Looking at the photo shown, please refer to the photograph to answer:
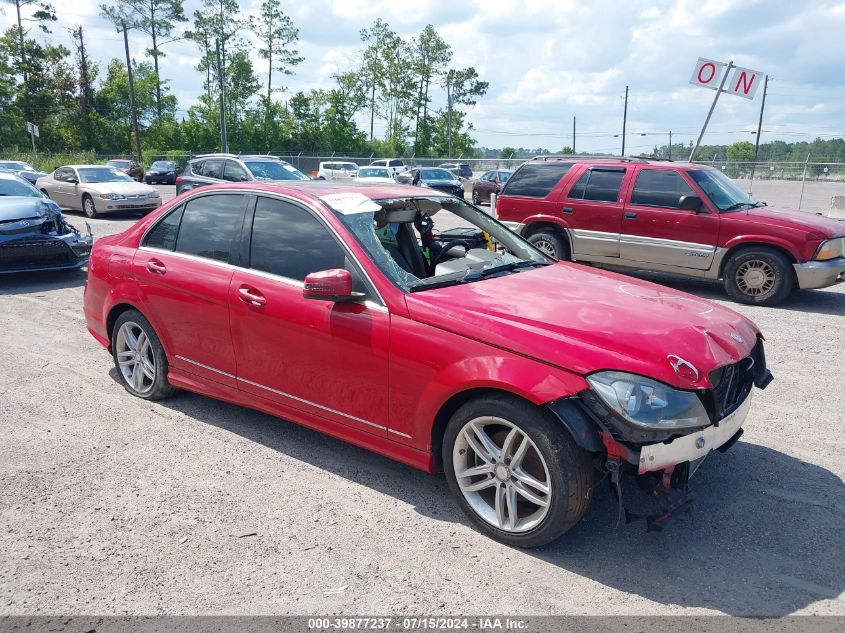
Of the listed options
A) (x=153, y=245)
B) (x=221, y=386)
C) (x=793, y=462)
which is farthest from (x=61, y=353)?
(x=793, y=462)

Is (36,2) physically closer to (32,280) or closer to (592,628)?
(32,280)

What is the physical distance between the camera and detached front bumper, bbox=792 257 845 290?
27.9 ft

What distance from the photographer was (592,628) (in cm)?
273

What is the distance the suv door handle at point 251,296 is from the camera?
13.4 feet

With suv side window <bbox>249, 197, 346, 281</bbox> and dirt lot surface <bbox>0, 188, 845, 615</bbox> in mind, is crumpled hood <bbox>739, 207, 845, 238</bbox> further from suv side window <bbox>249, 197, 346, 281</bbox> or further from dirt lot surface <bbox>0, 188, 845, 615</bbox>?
suv side window <bbox>249, 197, 346, 281</bbox>

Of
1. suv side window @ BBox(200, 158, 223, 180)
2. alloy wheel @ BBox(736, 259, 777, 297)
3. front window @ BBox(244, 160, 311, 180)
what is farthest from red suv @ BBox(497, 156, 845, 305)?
suv side window @ BBox(200, 158, 223, 180)

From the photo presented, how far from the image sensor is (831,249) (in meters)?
8.62

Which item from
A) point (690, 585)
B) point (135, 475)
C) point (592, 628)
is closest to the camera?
point (592, 628)

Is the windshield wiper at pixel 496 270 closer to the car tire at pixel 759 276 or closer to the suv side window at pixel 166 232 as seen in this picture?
the suv side window at pixel 166 232

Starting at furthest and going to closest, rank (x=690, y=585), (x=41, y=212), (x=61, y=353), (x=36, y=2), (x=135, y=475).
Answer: (x=36, y=2) → (x=41, y=212) → (x=61, y=353) → (x=135, y=475) → (x=690, y=585)

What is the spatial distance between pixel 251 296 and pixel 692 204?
698 cm

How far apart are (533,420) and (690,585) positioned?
3.30 ft

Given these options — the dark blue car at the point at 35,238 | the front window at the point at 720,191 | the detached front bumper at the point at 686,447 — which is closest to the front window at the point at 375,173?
the dark blue car at the point at 35,238

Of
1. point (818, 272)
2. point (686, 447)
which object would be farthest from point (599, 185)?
point (686, 447)
